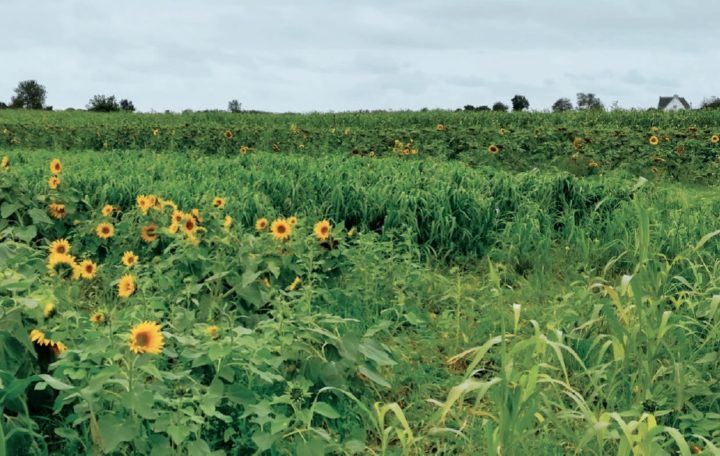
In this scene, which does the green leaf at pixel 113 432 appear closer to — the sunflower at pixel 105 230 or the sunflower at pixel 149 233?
the sunflower at pixel 149 233

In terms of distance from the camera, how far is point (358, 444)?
2.46m

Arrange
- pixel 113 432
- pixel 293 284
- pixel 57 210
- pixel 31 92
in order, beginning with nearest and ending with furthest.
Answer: pixel 113 432 → pixel 293 284 → pixel 57 210 → pixel 31 92

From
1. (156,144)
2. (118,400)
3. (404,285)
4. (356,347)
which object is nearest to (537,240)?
(404,285)

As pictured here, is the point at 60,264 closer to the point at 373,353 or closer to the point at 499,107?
the point at 373,353

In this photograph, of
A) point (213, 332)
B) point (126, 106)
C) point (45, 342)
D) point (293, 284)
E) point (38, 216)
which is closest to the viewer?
point (45, 342)

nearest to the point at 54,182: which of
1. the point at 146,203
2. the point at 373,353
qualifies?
the point at 146,203

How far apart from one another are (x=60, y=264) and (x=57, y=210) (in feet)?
6.77

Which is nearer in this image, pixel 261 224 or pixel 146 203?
pixel 261 224

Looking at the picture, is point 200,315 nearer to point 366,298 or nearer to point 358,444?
point 366,298

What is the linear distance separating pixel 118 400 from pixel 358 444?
0.79 m

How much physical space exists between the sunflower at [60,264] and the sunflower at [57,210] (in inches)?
77.1

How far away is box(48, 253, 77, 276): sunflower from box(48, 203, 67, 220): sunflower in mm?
1958

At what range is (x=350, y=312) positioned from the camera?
400cm

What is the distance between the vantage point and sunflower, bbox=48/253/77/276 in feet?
10.9
